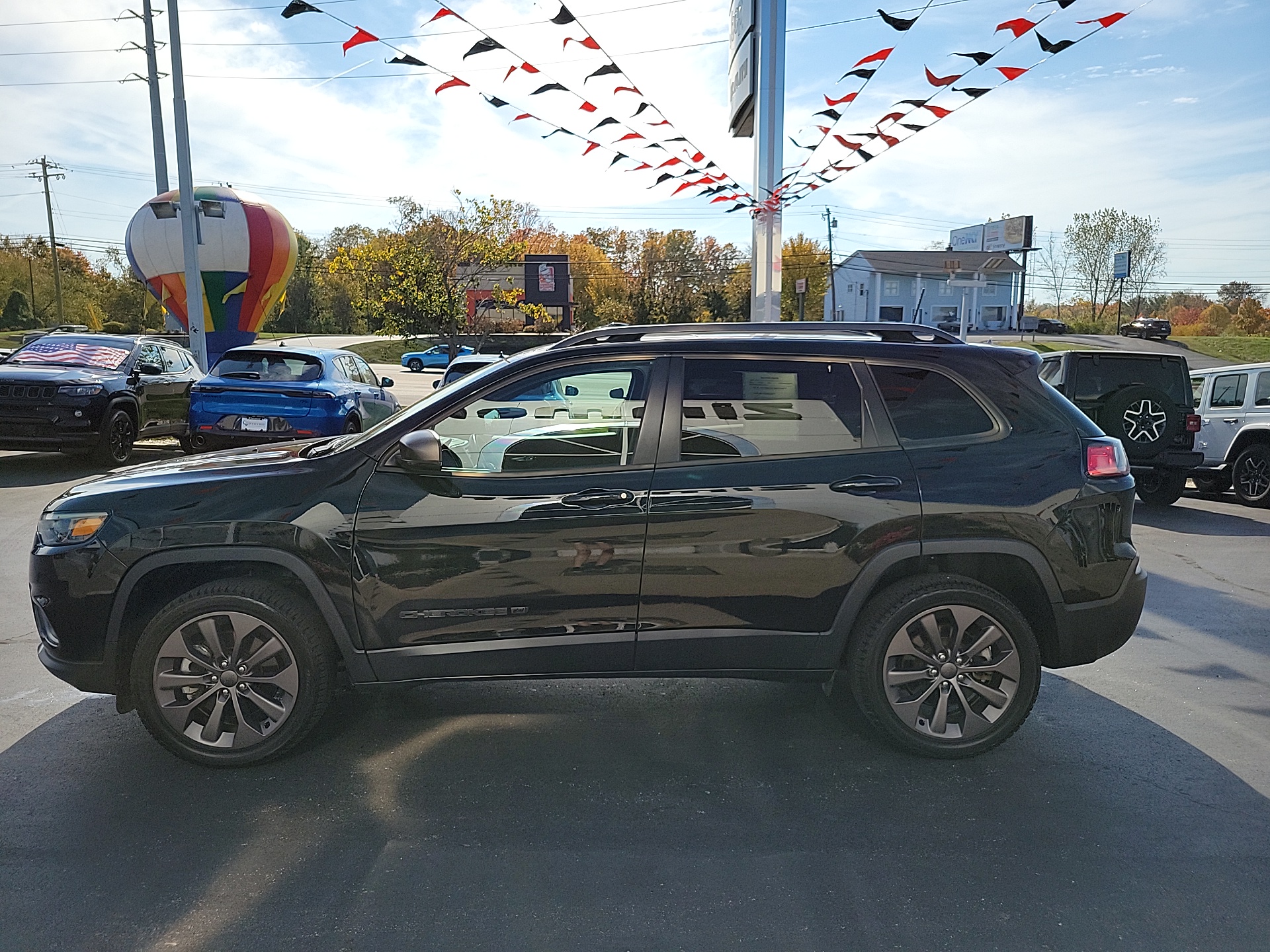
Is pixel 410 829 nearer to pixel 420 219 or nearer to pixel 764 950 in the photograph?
pixel 764 950

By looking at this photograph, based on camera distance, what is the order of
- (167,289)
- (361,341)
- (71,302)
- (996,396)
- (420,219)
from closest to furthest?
(996,396), (167,289), (420,219), (361,341), (71,302)

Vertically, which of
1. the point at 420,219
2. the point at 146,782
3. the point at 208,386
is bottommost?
the point at 146,782

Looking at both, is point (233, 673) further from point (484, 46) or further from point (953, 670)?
point (484, 46)

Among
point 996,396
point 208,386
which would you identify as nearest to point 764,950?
point 996,396

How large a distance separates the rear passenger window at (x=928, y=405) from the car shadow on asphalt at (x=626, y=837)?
1.39 meters

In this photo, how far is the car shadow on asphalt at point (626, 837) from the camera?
9.09 ft

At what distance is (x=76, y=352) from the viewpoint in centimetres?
1296

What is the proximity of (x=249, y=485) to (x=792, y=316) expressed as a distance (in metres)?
A: 81.8

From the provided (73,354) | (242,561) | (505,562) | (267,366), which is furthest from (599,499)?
(73,354)

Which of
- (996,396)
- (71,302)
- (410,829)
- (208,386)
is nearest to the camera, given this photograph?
(410,829)

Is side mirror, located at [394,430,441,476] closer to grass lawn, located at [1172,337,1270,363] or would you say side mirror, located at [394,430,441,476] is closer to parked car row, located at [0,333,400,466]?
parked car row, located at [0,333,400,466]

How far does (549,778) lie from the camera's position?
3.75 m

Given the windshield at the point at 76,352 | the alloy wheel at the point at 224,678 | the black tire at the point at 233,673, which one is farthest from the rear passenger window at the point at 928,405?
the windshield at the point at 76,352

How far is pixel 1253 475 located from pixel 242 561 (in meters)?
11.9
